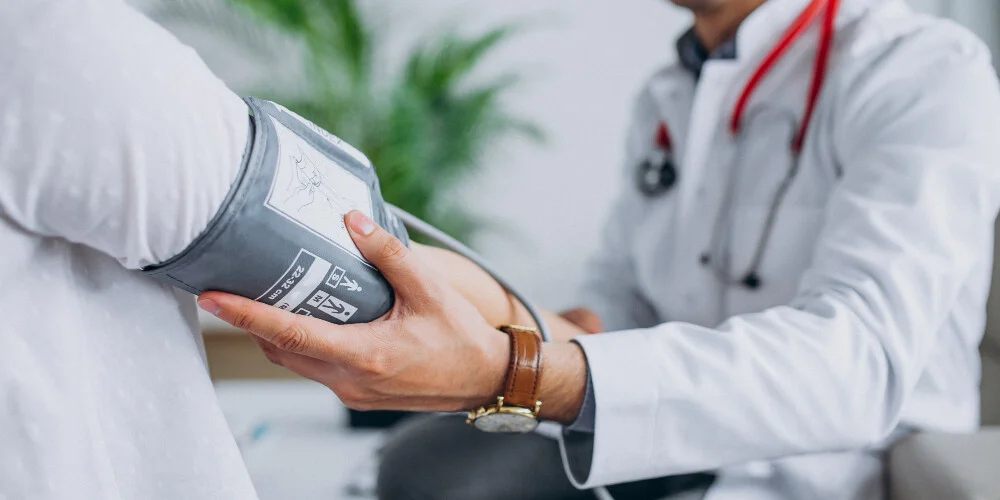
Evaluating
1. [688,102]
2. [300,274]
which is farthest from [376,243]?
[688,102]

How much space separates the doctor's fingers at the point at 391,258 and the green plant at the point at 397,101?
4.59 ft

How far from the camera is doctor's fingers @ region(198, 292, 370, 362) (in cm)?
47

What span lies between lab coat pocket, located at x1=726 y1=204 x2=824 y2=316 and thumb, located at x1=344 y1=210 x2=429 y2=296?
0.49 metres

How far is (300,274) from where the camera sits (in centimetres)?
47

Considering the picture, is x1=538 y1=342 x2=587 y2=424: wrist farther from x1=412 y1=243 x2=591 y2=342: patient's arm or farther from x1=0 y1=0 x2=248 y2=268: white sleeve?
x1=0 y1=0 x2=248 y2=268: white sleeve

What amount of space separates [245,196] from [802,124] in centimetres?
68

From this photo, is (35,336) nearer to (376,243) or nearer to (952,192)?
(376,243)

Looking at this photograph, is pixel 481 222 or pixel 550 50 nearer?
pixel 481 222

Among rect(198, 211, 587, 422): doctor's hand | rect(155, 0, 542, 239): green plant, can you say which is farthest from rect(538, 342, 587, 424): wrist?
rect(155, 0, 542, 239): green plant

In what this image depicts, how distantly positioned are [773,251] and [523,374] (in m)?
0.41

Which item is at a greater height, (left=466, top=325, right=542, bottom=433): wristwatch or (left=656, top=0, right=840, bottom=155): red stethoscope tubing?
(left=656, top=0, right=840, bottom=155): red stethoscope tubing

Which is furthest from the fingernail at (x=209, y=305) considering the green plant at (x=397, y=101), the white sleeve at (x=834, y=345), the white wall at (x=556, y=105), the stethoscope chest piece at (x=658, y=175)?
the white wall at (x=556, y=105)

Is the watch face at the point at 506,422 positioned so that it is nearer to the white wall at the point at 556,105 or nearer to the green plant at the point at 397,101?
the green plant at the point at 397,101

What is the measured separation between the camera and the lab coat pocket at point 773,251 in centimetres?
85
